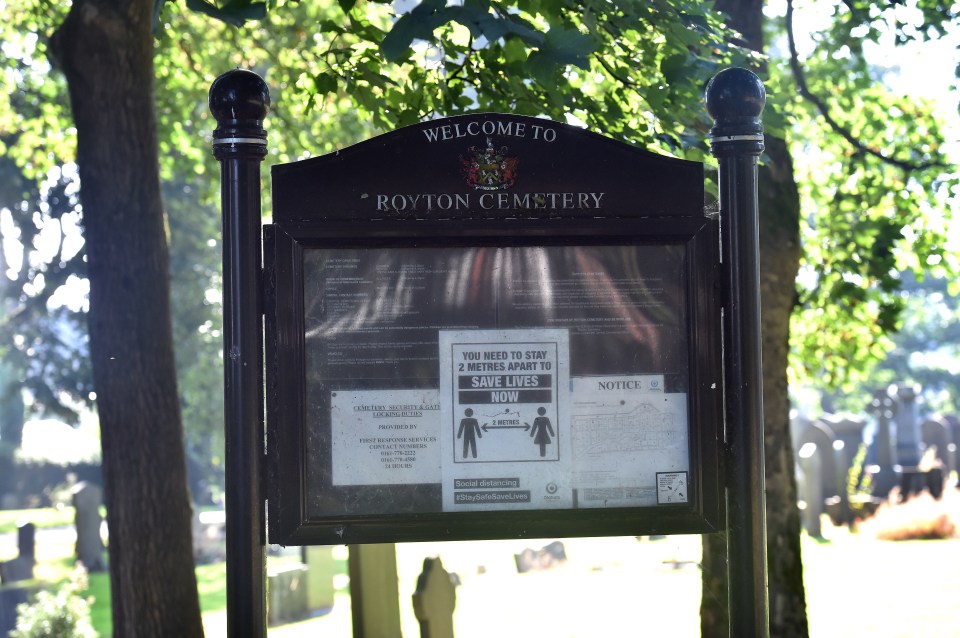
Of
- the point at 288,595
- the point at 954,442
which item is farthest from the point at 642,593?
the point at 954,442

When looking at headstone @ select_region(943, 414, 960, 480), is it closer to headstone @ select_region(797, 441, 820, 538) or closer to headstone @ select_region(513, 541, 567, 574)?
headstone @ select_region(797, 441, 820, 538)

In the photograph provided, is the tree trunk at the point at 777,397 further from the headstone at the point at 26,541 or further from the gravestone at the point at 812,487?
the headstone at the point at 26,541

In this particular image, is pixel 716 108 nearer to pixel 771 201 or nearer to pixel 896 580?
pixel 771 201

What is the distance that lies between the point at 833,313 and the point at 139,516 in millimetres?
7664

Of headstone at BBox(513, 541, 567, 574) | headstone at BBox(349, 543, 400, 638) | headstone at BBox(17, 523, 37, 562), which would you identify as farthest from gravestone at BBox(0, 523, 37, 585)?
headstone at BBox(349, 543, 400, 638)

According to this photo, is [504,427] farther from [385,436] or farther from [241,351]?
[241,351]

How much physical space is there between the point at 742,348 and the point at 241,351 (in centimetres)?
150

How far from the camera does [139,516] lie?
266 inches

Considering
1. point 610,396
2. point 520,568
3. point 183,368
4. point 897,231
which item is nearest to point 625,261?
point 610,396

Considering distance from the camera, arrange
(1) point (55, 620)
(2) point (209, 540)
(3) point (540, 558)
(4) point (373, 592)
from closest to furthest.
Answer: (4) point (373, 592) < (1) point (55, 620) < (3) point (540, 558) < (2) point (209, 540)

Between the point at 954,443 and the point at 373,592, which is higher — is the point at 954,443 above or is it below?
below

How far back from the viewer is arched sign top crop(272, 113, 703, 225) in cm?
367

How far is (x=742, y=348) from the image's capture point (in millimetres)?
3695

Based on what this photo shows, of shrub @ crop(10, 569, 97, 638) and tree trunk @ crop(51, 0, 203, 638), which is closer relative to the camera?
tree trunk @ crop(51, 0, 203, 638)
